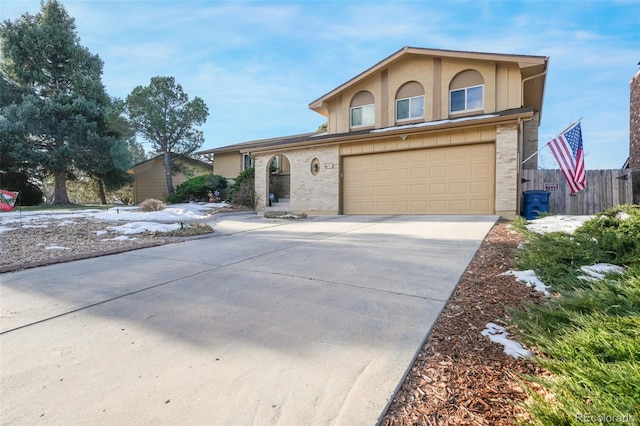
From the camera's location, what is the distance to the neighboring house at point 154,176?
23.3 m

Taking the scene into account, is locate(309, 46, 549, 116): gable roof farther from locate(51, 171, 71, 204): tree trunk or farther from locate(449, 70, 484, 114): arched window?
locate(51, 171, 71, 204): tree trunk

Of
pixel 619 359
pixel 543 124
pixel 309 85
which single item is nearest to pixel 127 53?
pixel 309 85

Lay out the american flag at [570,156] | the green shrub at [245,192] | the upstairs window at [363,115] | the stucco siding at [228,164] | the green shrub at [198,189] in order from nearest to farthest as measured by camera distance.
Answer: the american flag at [570,156] → the upstairs window at [363,115] → the green shrub at [245,192] → the green shrub at [198,189] → the stucco siding at [228,164]

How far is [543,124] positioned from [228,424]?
1948 cm

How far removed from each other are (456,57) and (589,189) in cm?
622

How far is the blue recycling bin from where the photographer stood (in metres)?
9.14

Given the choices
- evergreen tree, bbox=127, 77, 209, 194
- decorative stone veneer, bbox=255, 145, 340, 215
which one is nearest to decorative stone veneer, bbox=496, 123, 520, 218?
decorative stone veneer, bbox=255, 145, 340, 215

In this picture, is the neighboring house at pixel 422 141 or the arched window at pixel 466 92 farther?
the arched window at pixel 466 92

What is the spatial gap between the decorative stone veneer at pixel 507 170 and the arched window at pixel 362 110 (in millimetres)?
5136

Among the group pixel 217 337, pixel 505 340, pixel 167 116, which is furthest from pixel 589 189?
pixel 167 116

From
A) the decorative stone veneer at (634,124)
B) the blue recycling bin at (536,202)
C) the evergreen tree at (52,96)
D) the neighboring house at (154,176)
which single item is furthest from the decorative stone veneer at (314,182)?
the evergreen tree at (52,96)

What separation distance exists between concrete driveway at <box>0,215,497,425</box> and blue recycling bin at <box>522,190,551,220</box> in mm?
7001

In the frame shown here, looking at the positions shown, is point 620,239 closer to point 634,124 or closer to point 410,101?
point 410,101

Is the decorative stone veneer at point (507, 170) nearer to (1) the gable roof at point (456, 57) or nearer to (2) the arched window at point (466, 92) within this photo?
(2) the arched window at point (466, 92)
